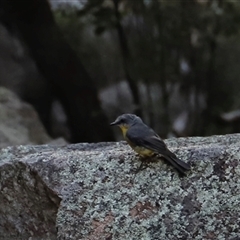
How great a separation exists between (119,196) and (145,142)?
0.30 m

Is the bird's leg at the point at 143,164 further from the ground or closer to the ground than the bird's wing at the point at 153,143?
closer to the ground

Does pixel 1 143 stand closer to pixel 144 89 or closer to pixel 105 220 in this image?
Result: pixel 105 220

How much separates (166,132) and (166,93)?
529 mm

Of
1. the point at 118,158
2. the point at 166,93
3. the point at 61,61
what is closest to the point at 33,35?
the point at 61,61

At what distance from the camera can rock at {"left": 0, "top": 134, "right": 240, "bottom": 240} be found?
250cm

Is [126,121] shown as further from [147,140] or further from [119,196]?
[119,196]

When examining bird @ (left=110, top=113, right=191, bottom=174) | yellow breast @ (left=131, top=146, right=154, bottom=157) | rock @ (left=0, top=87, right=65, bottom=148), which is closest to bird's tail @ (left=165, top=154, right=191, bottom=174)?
bird @ (left=110, top=113, right=191, bottom=174)

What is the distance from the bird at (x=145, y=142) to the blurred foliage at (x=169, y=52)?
3.97m

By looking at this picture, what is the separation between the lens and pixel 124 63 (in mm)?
7766

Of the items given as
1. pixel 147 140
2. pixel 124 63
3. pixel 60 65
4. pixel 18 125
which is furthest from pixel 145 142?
pixel 124 63

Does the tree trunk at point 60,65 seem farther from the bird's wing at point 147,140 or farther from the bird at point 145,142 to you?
the bird's wing at point 147,140

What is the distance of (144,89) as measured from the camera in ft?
27.0

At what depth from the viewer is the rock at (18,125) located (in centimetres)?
524

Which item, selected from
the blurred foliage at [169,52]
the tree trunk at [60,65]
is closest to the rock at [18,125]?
the tree trunk at [60,65]
